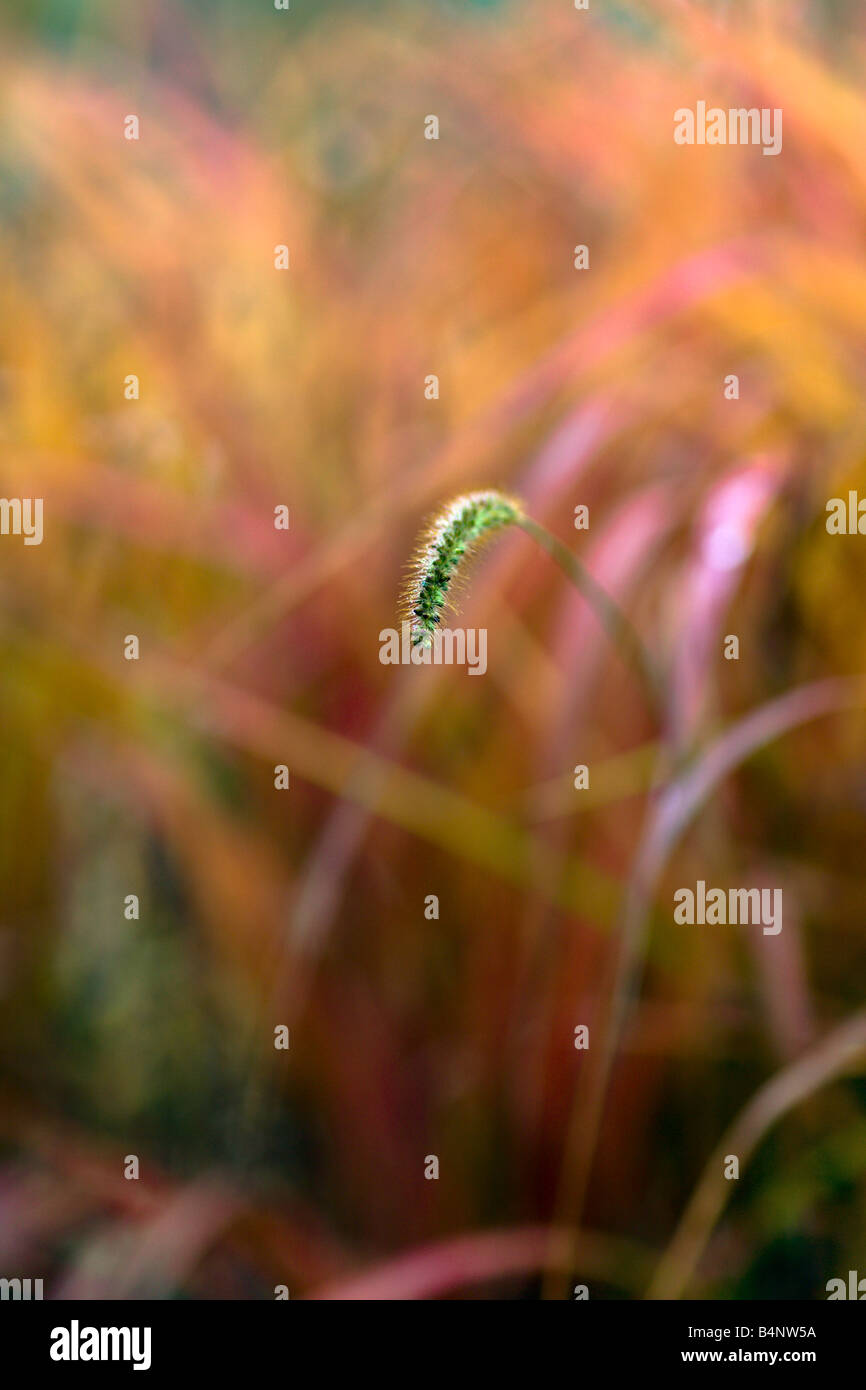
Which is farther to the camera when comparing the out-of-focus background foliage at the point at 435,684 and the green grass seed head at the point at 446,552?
the out-of-focus background foliage at the point at 435,684

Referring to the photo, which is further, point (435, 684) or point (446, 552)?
point (435, 684)

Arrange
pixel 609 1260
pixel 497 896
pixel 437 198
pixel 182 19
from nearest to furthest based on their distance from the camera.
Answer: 1. pixel 609 1260
2. pixel 497 896
3. pixel 437 198
4. pixel 182 19

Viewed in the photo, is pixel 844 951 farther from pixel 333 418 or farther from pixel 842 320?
pixel 333 418

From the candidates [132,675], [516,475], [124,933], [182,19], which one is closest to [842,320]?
[516,475]

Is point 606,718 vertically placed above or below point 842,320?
below
